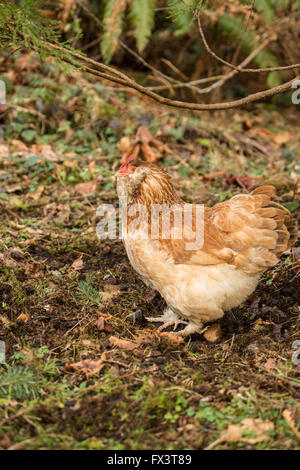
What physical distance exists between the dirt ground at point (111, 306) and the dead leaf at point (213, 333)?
0.11 ft

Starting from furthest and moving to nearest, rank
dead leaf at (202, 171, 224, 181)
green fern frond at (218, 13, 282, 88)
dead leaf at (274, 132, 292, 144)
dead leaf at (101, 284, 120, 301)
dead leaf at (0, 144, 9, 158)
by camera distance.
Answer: dead leaf at (274, 132, 292, 144) → green fern frond at (218, 13, 282, 88) → dead leaf at (0, 144, 9, 158) → dead leaf at (202, 171, 224, 181) → dead leaf at (101, 284, 120, 301)

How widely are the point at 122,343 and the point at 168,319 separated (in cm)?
59

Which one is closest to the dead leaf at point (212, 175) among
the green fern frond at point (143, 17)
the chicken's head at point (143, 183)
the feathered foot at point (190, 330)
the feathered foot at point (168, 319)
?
the green fern frond at point (143, 17)

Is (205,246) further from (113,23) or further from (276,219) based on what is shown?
(113,23)

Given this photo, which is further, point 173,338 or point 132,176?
point 132,176

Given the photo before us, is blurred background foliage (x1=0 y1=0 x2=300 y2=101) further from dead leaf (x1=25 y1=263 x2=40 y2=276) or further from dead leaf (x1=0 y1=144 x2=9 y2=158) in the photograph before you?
dead leaf (x1=25 y1=263 x2=40 y2=276)

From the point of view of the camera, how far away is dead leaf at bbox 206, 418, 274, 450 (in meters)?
2.59

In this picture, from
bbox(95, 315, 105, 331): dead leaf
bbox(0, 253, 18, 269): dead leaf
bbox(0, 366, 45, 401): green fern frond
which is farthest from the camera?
bbox(0, 253, 18, 269): dead leaf

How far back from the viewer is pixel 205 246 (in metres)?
3.52

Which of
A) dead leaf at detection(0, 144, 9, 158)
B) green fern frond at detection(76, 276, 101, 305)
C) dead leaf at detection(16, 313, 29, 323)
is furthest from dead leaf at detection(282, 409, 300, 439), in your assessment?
dead leaf at detection(0, 144, 9, 158)

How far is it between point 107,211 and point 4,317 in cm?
193

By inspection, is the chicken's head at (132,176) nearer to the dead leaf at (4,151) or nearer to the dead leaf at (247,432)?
the dead leaf at (247,432)

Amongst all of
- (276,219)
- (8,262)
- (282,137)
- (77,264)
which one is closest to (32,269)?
(8,262)

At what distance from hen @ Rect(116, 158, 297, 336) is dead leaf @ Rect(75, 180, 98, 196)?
1989mm
